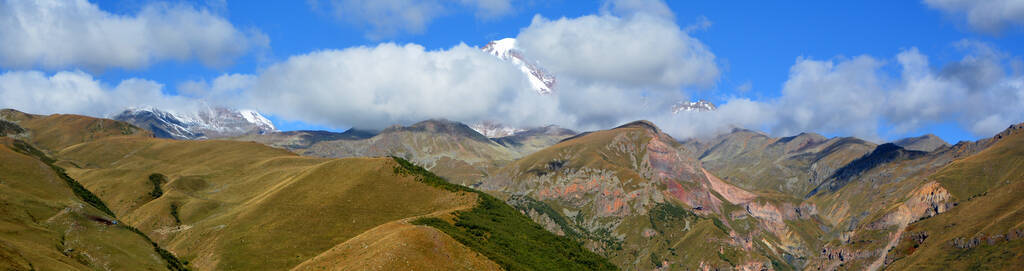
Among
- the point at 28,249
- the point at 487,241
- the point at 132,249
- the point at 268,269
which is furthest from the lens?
the point at 487,241

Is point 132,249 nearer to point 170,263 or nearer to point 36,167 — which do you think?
point 170,263

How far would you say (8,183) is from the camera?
15875 centimetres

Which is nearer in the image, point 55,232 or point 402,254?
point 402,254

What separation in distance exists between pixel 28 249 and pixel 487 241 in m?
102

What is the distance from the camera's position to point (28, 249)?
11050 cm

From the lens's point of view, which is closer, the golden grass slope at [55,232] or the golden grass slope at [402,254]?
the golden grass slope at [55,232]

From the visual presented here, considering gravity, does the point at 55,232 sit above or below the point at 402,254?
above

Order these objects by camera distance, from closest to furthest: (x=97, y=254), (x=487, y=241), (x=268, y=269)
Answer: (x=97, y=254), (x=268, y=269), (x=487, y=241)

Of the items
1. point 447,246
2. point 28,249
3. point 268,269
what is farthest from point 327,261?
point 28,249

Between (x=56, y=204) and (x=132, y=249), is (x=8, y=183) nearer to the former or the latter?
(x=56, y=204)

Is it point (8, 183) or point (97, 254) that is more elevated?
point (8, 183)

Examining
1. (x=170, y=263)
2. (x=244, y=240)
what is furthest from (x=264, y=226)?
(x=170, y=263)

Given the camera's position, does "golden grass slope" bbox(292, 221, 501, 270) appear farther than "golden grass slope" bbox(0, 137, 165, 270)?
Yes

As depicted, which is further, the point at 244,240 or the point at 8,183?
the point at 244,240
